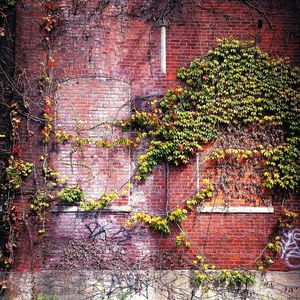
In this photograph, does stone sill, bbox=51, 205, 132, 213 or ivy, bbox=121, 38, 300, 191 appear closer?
stone sill, bbox=51, 205, 132, 213

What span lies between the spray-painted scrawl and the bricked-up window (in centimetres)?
327

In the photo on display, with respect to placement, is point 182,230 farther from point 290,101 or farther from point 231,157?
point 290,101

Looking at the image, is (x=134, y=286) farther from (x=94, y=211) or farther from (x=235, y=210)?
(x=235, y=210)

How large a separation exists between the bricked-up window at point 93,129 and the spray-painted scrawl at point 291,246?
3.27 m

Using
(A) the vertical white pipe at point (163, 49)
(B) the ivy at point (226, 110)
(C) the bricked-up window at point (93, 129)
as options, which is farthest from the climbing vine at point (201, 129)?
(A) the vertical white pipe at point (163, 49)

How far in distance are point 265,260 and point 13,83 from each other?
20.1 ft

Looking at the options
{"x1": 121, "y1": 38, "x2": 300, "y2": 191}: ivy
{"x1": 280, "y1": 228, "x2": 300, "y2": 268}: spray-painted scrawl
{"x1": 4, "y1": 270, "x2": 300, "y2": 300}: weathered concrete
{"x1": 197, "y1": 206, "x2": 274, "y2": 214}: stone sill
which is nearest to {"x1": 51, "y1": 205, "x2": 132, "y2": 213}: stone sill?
{"x1": 121, "y1": 38, "x2": 300, "y2": 191}: ivy

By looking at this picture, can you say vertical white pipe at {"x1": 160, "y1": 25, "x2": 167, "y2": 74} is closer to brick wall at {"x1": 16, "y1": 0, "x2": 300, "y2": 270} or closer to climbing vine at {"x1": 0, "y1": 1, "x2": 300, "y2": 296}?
brick wall at {"x1": 16, "y1": 0, "x2": 300, "y2": 270}

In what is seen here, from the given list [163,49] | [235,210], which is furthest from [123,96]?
[235,210]

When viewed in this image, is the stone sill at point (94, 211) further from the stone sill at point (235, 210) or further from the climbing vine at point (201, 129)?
the stone sill at point (235, 210)

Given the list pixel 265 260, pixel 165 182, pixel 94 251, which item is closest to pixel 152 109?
pixel 165 182

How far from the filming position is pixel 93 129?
30.9 ft

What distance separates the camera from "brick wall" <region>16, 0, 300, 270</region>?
9.16m

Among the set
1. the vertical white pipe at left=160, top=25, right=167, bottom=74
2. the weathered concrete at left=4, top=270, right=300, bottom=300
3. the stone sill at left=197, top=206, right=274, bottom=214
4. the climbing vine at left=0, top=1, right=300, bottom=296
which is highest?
the vertical white pipe at left=160, top=25, right=167, bottom=74
